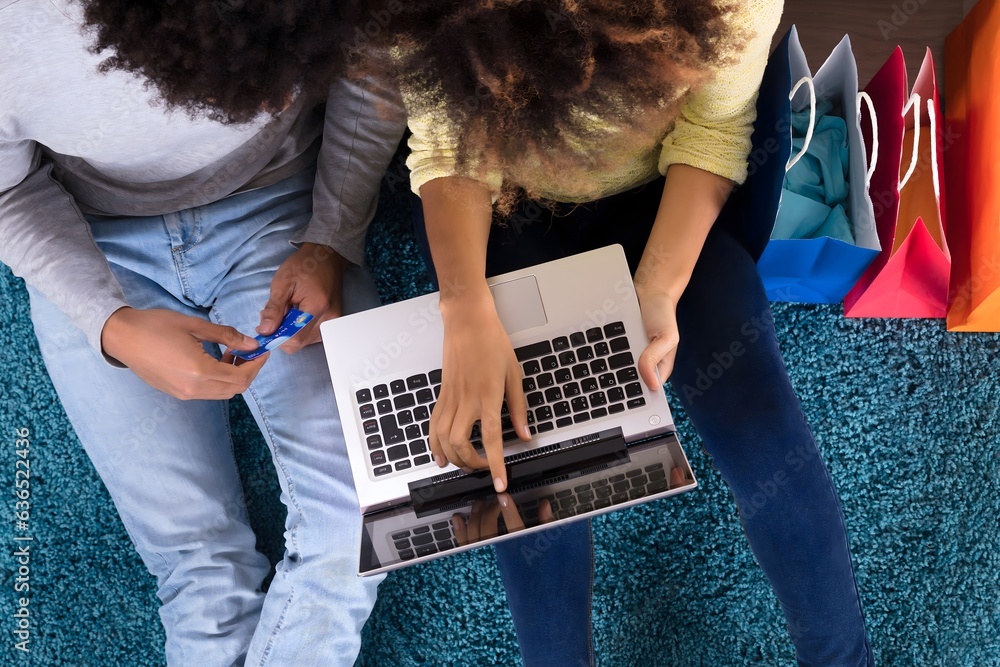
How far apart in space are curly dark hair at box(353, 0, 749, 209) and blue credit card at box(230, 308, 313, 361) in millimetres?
352

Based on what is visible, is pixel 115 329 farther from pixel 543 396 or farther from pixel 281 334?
pixel 543 396

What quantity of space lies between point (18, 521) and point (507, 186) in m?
0.89

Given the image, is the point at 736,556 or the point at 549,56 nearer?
the point at 549,56

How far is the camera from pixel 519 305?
771 millimetres

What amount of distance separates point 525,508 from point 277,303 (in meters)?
0.39

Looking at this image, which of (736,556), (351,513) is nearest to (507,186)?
(351,513)

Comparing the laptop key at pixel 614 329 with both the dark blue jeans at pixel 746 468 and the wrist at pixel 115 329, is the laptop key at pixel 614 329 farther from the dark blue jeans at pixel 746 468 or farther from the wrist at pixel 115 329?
the wrist at pixel 115 329

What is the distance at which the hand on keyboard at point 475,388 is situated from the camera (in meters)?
0.70

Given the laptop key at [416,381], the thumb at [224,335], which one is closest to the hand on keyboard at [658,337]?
the laptop key at [416,381]

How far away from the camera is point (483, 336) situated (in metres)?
0.72

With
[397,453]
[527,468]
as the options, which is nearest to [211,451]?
[397,453]

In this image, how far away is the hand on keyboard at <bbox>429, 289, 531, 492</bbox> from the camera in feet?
2.30

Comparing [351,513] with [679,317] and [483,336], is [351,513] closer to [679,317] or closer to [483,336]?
[483,336]

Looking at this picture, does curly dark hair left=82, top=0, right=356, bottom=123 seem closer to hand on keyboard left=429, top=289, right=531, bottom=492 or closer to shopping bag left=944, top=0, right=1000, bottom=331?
hand on keyboard left=429, top=289, right=531, bottom=492
